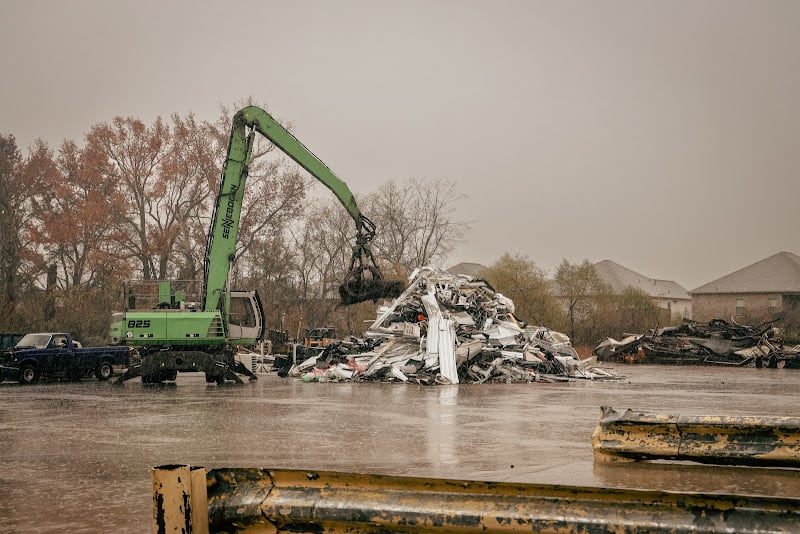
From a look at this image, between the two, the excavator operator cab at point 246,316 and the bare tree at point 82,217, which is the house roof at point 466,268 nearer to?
the bare tree at point 82,217

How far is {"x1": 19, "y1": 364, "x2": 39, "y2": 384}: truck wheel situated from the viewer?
2594cm

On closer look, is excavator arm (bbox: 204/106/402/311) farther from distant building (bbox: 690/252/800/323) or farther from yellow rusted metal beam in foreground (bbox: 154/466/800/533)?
distant building (bbox: 690/252/800/323)

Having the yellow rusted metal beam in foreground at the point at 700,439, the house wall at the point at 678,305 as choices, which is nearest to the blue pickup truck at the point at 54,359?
the yellow rusted metal beam in foreground at the point at 700,439

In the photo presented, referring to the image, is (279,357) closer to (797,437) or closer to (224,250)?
(224,250)

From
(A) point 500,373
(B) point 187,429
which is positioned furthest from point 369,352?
(B) point 187,429

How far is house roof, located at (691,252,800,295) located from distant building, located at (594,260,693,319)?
1573cm

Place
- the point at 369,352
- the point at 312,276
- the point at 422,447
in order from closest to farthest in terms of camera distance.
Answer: the point at 422,447, the point at 369,352, the point at 312,276

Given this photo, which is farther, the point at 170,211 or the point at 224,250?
the point at 170,211

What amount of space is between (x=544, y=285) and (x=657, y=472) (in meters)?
53.9

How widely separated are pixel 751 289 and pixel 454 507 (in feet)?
290

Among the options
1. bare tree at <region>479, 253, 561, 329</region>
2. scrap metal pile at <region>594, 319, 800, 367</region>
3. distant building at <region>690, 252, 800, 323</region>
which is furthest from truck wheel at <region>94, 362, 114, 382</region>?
distant building at <region>690, 252, 800, 323</region>

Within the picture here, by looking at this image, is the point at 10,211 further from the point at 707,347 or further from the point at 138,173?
the point at 707,347

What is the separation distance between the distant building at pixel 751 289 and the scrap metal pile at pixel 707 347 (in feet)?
126

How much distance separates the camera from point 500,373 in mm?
27047
